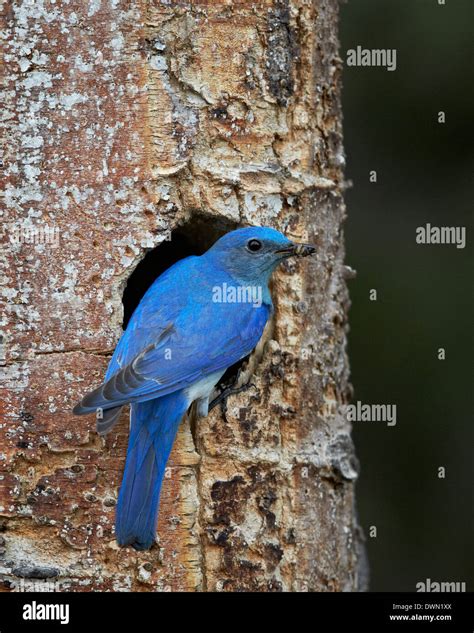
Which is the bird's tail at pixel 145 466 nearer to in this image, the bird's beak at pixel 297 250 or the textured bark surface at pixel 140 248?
the textured bark surface at pixel 140 248

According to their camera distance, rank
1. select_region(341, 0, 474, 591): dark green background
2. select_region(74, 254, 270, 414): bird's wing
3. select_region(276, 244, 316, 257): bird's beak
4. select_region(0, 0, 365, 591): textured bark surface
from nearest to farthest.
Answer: select_region(74, 254, 270, 414): bird's wing → select_region(0, 0, 365, 591): textured bark surface → select_region(276, 244, 316, 257): bird's beak → select_region(341, 0, 474, 591): dark green background

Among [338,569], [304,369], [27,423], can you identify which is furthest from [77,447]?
[338,569]

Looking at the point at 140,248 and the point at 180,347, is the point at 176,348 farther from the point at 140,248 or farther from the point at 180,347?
the point at 140,248

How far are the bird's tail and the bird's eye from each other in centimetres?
70

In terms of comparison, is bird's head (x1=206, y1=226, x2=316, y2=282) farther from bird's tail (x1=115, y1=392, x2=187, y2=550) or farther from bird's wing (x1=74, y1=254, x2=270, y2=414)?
bird's tail (x1=115, y1=392, x2=187, y2=550)

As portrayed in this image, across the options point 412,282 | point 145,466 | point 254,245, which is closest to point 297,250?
point 254,245

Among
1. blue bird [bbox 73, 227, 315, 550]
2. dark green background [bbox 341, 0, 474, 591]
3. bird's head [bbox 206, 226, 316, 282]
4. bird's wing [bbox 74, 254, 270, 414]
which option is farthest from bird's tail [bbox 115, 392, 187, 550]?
dark green background [bbox 341, 0, 474, 591]

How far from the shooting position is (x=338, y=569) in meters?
5.65

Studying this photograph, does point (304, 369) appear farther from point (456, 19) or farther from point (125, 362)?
point (456, 19)

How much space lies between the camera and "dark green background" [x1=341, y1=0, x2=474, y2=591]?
24.4 ft

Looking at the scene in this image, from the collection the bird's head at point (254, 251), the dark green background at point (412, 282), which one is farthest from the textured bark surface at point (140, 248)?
the dark green background at point (412, 282)

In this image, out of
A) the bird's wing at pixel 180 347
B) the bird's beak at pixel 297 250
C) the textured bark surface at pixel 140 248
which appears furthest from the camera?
the bird's beak at pixel 297 250

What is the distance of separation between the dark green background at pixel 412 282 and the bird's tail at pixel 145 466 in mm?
2722

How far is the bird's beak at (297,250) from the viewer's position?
17.1 ft
